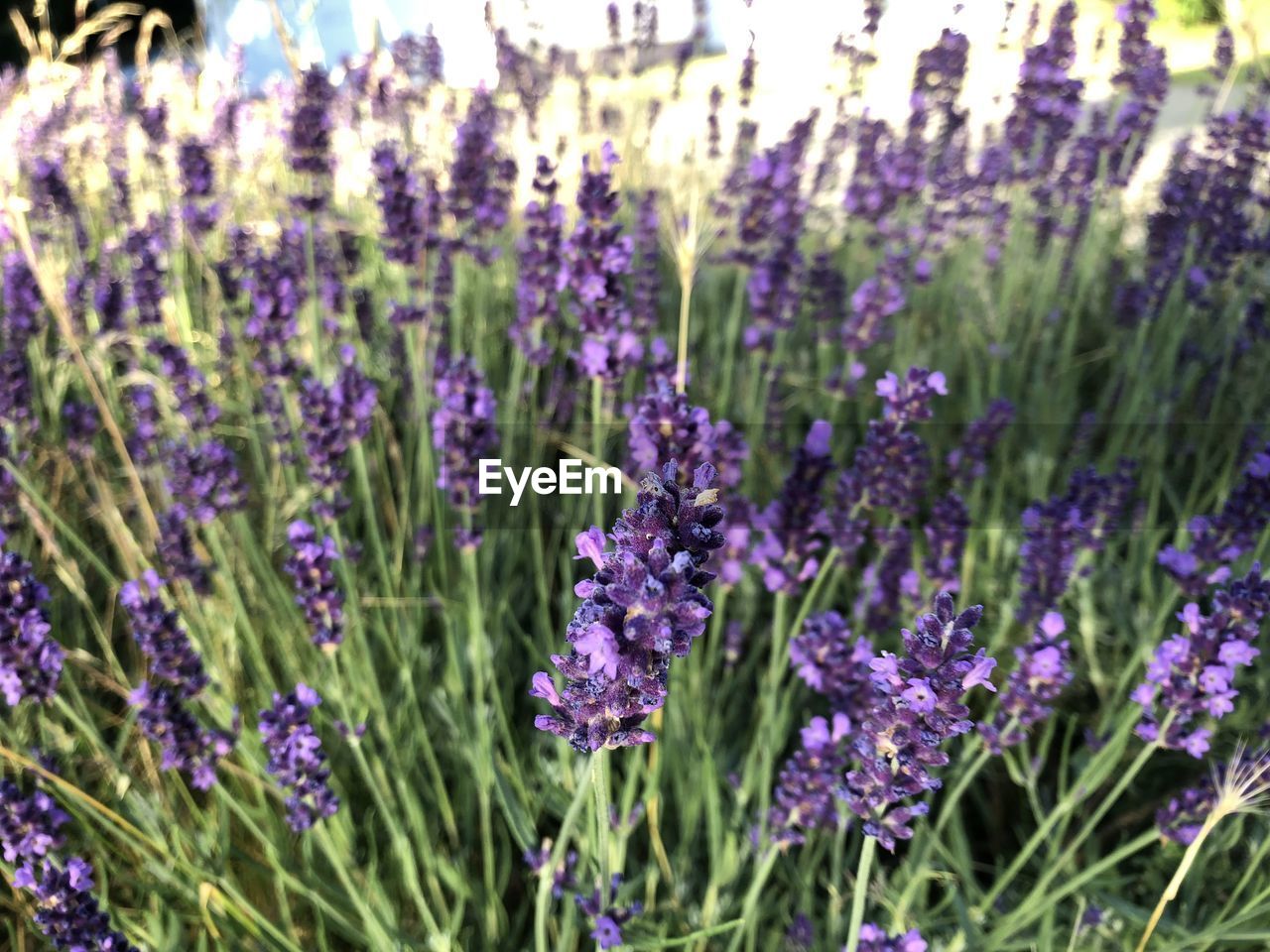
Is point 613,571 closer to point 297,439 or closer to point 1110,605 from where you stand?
point 297,439

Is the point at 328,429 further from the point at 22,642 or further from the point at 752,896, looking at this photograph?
the point at 752,896

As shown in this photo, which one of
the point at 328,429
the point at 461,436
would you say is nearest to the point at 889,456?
the point at 461,436

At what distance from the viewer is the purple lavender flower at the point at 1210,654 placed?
44.0 inches

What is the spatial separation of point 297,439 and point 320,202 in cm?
61

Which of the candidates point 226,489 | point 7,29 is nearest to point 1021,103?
point 226,489

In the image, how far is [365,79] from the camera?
3.45 meters

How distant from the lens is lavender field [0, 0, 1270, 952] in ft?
3.89

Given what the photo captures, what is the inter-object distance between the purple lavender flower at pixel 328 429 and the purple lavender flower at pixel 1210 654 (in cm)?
133

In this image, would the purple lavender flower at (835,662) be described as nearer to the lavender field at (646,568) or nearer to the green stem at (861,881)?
the lavender field at (646,568)

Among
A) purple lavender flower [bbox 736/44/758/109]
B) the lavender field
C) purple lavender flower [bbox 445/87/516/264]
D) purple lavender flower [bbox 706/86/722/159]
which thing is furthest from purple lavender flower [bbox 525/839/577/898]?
purple lavender flower [bbox 706/86/722/159]

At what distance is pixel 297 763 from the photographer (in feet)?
3.89

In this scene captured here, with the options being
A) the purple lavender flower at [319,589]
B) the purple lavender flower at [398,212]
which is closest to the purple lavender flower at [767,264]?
the purple lavender flower at [398,212]

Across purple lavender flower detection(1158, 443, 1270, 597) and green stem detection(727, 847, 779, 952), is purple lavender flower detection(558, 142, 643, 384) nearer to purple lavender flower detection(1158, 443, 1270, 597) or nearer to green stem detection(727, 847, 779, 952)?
green stem detection(727, 847, 779, 952)

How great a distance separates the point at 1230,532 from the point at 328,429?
64.3 inches
